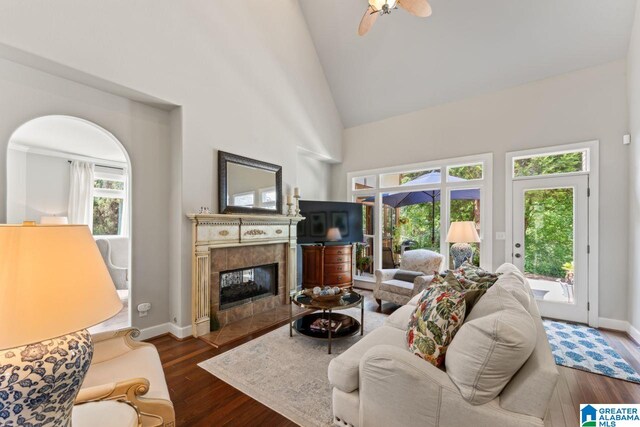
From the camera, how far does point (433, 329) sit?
1.55m

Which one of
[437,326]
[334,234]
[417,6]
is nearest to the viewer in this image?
[437,326]

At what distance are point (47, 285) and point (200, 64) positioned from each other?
3.29m

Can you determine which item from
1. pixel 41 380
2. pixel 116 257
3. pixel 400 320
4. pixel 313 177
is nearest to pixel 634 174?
pixel 400 320

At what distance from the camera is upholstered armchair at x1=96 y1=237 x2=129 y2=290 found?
444cm


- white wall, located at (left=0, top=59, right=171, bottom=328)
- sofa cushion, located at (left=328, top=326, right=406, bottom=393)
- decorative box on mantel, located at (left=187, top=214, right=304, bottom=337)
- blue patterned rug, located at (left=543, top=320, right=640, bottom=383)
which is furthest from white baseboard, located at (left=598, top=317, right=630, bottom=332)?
white wall, located at (left=0, top=59, right=171, bottom=328)

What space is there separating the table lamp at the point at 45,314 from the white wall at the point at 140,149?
2439 millimetres

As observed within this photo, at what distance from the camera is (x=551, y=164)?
12.4 feet

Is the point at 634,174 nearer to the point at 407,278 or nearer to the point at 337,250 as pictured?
the point at 407,278

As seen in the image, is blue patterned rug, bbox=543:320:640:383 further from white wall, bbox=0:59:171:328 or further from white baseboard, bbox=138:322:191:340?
white wall, bbox=0:59:171:328

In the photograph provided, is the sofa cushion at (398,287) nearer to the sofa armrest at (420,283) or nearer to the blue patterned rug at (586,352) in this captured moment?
the sofa armrest at (420,283)

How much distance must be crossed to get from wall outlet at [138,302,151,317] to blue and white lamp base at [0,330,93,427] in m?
2.42

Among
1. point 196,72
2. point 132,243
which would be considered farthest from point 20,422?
point 196,72

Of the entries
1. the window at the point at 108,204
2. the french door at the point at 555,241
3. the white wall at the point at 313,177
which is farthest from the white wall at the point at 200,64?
the french door at the point at 555,241

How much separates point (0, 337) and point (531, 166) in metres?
5.09
